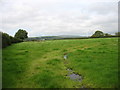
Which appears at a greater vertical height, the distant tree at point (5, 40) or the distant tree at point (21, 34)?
the distant tree at point (21, 34)

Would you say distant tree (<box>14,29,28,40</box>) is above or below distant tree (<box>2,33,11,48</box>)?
above

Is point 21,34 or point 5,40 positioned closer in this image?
point 5,40

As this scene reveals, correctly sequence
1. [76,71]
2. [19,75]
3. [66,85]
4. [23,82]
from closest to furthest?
[66,85] < [23,82] < [19,75] < [76,71]

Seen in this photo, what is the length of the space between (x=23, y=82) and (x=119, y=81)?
239 inches

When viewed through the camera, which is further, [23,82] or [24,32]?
[24,32]

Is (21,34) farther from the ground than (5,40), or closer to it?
farther from the ground

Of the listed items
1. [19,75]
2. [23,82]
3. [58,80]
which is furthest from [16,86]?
[58,80]

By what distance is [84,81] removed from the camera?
768 cm

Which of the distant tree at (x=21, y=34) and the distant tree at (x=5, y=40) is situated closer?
the distant tree at (x=5, y=40)

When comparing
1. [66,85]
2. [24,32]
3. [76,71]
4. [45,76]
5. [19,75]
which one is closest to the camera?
[66,85]

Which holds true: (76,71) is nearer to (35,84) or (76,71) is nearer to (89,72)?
(89,72)

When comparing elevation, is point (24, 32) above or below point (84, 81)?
above

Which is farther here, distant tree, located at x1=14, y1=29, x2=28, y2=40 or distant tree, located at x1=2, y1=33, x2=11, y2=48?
distant tree, located at x1=14, y1=29, x2=28, y2=40

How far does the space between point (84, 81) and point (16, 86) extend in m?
4.27
